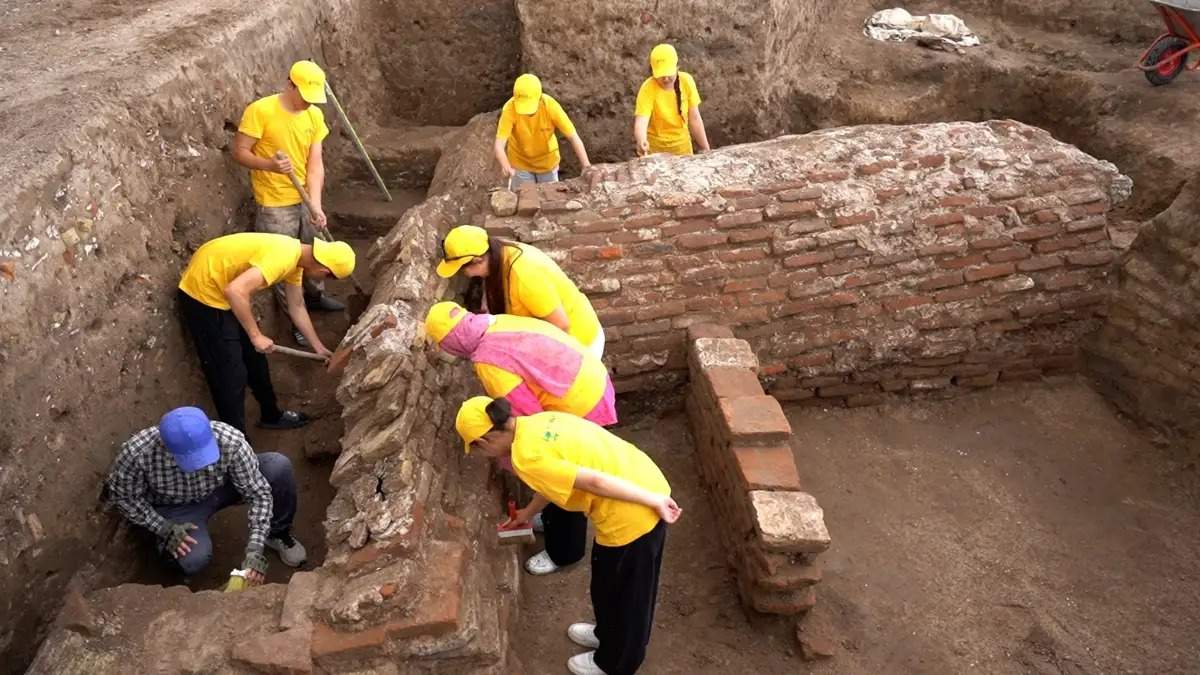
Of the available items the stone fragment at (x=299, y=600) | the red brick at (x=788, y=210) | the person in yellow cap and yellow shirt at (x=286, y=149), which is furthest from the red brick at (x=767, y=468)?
the person in yellow cap and yellow shirt at (x=286, y=149)

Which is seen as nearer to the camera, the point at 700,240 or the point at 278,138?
the point at 700,240

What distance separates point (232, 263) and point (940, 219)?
14.1ft

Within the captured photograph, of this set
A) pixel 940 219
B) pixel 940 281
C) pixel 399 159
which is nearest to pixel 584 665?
pixel 940 281

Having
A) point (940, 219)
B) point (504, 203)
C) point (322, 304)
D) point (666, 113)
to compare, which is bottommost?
point (322, 304)

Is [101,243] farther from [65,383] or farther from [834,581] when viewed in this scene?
[834,581]

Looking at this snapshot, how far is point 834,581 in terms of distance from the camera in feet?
13.5

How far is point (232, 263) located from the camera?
175 inches

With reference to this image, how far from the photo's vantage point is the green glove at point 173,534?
155 inches

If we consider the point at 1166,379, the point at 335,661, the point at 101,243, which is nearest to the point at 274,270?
the point at 101,243

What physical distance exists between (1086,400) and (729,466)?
112 inches

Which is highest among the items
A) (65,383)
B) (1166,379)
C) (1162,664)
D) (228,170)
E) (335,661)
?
(228,170)

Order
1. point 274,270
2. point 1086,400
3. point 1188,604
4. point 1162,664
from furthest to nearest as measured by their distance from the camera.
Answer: point 1086,400 < point 274,270 < point 1188,604 < point 1162,664

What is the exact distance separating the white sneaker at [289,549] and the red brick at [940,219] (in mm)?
4221

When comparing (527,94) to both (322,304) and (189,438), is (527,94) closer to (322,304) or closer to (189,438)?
(322,304)
